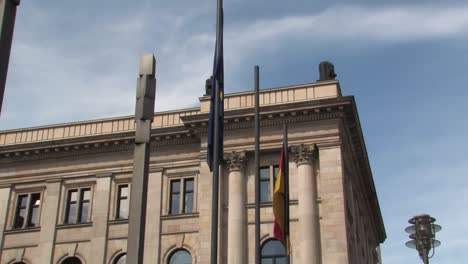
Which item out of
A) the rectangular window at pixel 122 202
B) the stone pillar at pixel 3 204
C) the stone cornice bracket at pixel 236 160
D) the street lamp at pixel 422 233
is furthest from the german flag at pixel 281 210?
the stone pillar at pixel 3 204

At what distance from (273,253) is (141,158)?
77.7 ft

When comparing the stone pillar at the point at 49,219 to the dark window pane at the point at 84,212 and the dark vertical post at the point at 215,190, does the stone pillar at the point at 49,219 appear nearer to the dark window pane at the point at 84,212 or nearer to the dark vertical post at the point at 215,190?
the dark window pane at the point at 84,212

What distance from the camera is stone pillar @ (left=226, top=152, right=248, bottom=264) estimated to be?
110 feet

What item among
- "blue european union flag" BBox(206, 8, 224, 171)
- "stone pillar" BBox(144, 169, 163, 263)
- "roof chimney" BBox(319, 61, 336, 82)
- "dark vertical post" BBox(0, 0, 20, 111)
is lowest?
"dark vertical post" BBox(0, 0, 20, 111)

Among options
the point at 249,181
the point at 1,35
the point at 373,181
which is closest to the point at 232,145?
the point at 249,181

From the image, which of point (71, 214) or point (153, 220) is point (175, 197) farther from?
point (71, 214)

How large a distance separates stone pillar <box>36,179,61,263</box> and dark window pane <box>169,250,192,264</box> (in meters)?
7.13

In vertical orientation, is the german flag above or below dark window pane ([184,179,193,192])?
below

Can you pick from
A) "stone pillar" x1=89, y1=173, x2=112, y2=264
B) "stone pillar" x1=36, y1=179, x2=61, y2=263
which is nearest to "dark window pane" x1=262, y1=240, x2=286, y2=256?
"stone pillar" x1=89, y1=173, x2=112, y2=264

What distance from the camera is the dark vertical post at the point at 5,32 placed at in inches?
261

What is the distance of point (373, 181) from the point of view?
4741 cm

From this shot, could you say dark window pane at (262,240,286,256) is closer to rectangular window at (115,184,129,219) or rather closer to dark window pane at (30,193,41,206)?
rectangular window at (115,184,129,219)

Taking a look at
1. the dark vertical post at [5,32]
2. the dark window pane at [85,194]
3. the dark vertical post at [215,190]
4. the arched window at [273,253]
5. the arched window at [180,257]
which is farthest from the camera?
the dark window pane at [85,194]

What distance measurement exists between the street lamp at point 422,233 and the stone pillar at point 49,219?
2188 centimetres
